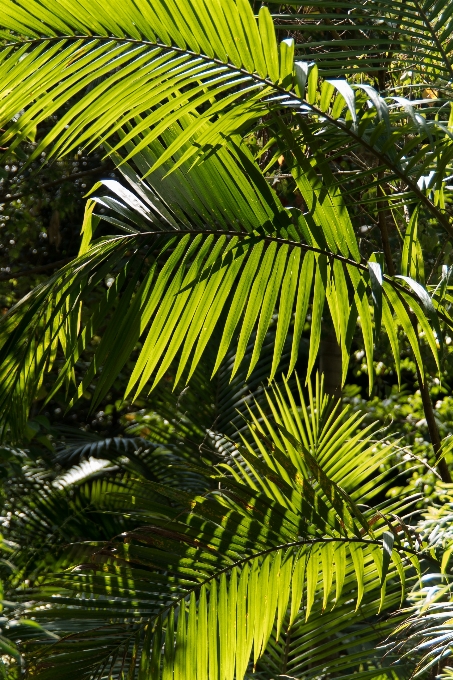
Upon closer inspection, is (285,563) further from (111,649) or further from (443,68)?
(443,68)

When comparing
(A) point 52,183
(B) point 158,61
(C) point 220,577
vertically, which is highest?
(A) point 52,183

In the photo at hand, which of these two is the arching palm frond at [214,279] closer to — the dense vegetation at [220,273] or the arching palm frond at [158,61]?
the dense vegetation at [220,273]

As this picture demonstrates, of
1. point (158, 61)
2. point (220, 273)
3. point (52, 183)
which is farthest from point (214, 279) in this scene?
point (52, 183)

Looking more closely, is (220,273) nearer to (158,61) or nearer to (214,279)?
(214,279)

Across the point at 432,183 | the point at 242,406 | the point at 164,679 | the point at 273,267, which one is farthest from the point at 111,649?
the point at 242,406

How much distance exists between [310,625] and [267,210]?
1.20m

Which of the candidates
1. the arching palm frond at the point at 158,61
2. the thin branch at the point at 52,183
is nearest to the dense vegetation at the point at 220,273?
the arching palm frond at the point at 158,61

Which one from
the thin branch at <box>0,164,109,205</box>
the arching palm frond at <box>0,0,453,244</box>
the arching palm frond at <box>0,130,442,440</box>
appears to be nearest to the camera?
the arching palm frond at <box>0,0,453,244</box>

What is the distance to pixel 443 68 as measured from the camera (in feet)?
5.35

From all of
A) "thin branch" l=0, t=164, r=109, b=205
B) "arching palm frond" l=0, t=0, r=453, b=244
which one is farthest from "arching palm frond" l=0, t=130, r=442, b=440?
"thin branch" l=0, t=164, r=109, b=205

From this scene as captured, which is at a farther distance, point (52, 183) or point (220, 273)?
point (52, 183)

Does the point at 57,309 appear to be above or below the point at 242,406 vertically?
below

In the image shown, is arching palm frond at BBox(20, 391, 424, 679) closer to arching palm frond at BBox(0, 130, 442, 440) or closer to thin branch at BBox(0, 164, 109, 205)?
arching palm frond at BBox(0, 130, 442, 440)

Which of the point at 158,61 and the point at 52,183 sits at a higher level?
the point at 52,183
